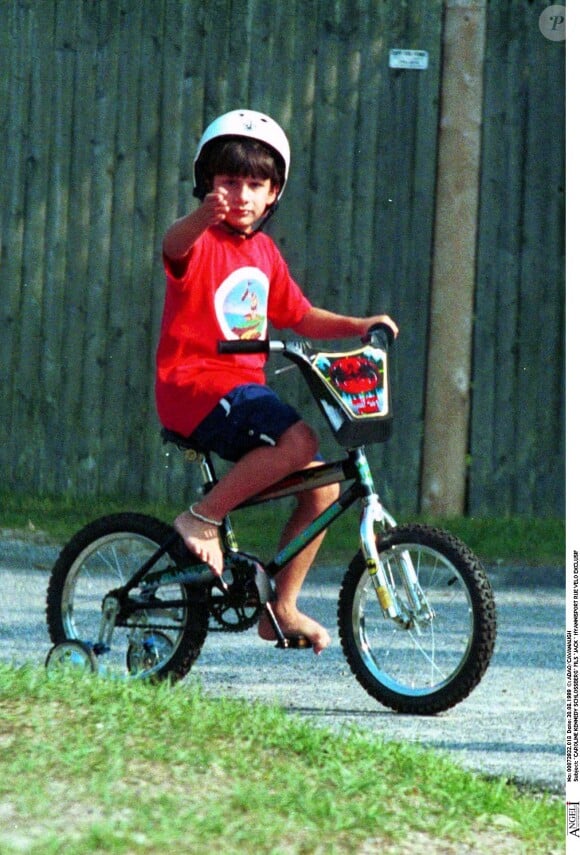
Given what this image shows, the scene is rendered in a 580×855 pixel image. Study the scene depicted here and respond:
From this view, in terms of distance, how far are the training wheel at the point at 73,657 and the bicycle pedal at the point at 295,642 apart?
1.79ft

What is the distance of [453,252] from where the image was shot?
27.0 ft

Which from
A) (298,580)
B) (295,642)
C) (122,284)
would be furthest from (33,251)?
(295,642)

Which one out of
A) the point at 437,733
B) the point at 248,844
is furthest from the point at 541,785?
the point at 248,844

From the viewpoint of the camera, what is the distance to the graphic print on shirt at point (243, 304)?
4.89m

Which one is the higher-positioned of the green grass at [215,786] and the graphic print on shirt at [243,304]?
the graphic print on shirt at [243,304]

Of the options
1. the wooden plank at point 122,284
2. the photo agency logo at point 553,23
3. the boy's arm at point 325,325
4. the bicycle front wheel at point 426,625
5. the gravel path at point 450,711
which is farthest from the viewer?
the wooden plank at point 122,284

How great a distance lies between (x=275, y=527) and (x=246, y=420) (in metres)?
3.14

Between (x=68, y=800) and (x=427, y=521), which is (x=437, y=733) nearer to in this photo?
(x=68, y=800)

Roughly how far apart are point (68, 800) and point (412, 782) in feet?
2.83

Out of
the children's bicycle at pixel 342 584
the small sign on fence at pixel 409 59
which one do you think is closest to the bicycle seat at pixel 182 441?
the children's bicycle at pixel 342 584

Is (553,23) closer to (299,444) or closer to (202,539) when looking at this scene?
(299,444)

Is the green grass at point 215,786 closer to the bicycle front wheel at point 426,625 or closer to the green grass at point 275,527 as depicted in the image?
the bicycle front wheel at point 426,625

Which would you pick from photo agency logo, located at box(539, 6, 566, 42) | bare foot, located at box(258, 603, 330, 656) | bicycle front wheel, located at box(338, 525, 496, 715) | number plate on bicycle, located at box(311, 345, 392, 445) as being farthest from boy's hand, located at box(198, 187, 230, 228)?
photo agency logo, located at box(539, 6, 566, 42)

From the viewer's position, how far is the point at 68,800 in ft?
11.5
